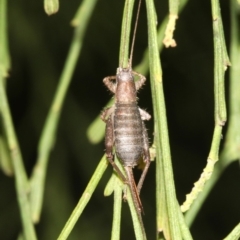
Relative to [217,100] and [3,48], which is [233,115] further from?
[3,48]

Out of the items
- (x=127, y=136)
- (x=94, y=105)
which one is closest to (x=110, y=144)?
(x=127, y=136)

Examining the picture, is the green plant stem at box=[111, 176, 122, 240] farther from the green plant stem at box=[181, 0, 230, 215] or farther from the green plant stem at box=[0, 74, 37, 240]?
the green plant stem at box=[0, 74, 37, 240]

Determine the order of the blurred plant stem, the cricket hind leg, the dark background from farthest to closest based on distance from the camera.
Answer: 1. the dark background
2. the blurred plant stem
3. the cricket hind leg

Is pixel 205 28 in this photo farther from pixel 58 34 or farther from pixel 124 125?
pixel 124 125

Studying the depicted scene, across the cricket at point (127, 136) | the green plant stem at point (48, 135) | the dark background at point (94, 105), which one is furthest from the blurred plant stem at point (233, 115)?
the dark background at point (94, 105)

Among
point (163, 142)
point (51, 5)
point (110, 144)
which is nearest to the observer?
point (163, 142)

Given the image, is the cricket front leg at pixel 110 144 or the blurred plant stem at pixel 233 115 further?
the blurred plant stem at pixel 233 115

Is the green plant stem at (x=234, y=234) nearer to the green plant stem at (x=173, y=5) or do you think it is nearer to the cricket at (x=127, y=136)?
the cricket at (x=127, y=136)

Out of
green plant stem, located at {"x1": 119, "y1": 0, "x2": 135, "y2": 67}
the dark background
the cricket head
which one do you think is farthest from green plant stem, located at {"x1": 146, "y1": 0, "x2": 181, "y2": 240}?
the dark background
